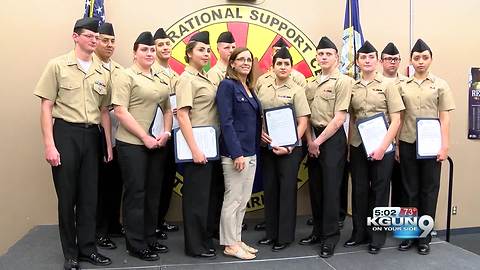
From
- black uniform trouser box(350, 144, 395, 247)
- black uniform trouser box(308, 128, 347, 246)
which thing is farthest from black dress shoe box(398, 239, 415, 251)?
black uniform trouser box(308, 128, 347, 246)

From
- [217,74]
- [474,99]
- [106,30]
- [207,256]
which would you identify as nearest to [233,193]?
[207,256]

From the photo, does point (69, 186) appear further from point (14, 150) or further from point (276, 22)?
point (276, 22)

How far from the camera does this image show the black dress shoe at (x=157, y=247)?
9.82 feet

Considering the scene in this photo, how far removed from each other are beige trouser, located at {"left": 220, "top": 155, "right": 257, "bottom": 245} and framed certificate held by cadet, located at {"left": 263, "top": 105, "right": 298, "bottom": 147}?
0.27 meters

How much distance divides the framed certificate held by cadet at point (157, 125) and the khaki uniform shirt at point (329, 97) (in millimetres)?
1129

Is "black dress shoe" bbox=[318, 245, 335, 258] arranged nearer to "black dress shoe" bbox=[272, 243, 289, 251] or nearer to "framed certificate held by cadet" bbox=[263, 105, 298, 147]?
"black dress shoe" bbox=[272, 243, 289, 251]

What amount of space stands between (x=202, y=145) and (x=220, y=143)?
0.13 meters

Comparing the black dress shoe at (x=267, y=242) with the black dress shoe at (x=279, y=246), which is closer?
the black dress shoe at (x=279, y=246)

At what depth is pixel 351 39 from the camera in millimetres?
3934

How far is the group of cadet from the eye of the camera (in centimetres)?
262

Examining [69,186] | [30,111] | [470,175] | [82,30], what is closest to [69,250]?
[69,186]

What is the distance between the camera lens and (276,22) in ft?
13.4

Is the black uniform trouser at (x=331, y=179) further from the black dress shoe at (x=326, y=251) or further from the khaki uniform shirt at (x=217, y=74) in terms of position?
the khaki uniform shirt at (x=217, y=74)

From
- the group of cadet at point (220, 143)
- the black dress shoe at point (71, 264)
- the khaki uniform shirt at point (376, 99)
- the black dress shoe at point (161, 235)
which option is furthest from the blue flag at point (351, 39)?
the black dress shoe at point (71, 264)
